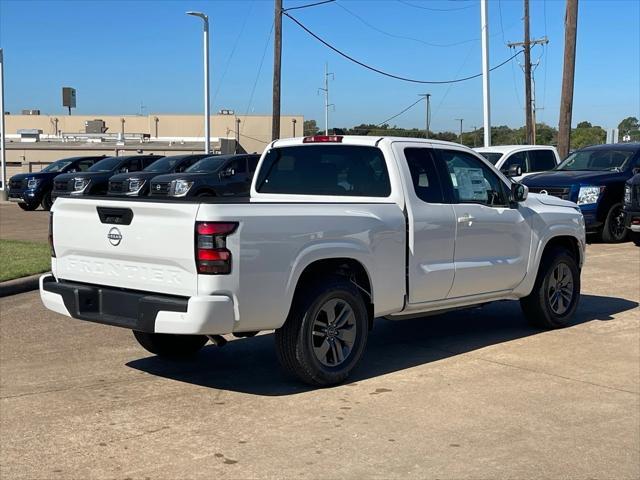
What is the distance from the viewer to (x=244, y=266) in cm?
526

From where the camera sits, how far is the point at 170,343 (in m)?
6.87

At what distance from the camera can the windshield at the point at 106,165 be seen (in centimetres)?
2417

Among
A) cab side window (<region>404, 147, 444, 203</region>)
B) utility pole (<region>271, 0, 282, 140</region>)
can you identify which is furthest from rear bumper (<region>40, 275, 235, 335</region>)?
utility pole (<region>271, 0, 282, 140</region>)

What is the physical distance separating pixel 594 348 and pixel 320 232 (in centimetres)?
328

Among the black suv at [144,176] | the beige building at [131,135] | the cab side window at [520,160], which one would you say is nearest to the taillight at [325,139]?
the cab side window at [520,160]

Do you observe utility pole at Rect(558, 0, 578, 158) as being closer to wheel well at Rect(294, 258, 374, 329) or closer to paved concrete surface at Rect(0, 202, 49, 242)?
paved concrete surface at Rect(0, 202, 49, 242)

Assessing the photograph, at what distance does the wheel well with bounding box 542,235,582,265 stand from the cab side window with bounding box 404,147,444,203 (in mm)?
1896

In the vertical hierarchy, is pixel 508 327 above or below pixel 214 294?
below

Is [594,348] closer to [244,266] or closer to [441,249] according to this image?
[441,249]

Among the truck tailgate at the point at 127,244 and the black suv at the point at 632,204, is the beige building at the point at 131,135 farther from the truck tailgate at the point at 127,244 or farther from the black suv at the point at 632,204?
the truck tailgate at the point at 127,244

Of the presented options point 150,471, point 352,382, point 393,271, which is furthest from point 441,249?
point 150,471

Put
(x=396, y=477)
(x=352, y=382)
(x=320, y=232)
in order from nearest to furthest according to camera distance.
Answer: (x=396, y=477) → (x=320, y=232) → (x=352, y=382)

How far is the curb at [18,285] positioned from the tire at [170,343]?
3796 mm

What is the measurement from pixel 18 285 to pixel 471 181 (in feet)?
20.1
